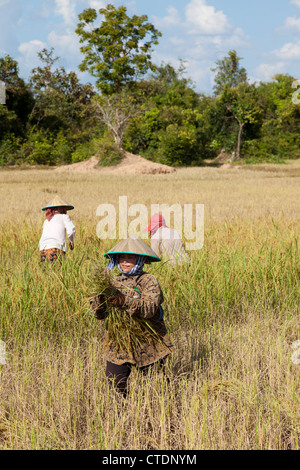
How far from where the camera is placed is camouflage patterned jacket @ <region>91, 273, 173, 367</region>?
8.57 ft

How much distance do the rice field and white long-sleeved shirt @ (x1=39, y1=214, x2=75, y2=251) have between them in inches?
19.5

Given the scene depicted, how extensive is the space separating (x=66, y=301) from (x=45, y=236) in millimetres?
1564

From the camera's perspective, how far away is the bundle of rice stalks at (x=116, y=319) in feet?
8.09

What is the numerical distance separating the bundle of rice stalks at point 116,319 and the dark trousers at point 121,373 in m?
0.12

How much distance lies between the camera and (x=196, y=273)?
4703 mm

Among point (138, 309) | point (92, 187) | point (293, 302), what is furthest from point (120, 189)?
point (138, 309)

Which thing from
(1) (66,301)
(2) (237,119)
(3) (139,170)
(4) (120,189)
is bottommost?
(1) (66,301)

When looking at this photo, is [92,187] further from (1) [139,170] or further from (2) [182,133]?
(2) [182,133]

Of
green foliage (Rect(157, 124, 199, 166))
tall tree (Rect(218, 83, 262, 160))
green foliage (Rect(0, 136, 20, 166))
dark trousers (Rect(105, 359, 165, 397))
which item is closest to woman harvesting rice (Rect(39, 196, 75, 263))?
dark trousers (Rect(105, 359, 165, 397))

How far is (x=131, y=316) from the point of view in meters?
2.66

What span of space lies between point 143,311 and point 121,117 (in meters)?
Answer: 29.4

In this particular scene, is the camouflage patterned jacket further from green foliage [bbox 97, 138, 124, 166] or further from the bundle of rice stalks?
green foliage [bbox 97, 138, 124, 166]

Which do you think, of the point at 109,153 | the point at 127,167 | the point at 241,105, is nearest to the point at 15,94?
the point at 109,153

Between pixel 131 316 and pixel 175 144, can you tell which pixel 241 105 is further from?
pixel 131 316
